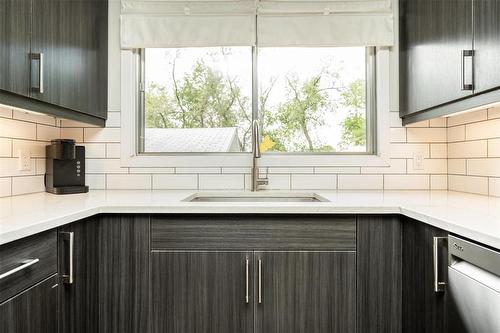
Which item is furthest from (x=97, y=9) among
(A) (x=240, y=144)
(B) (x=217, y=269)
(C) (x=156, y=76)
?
(B) (x=217, y=269)

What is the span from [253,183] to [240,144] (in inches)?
12.1

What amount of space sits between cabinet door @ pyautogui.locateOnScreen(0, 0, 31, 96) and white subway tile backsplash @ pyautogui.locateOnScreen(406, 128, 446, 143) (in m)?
2.03

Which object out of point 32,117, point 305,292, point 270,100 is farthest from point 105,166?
point 305,292

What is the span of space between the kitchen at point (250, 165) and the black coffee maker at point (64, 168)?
0.01 meters

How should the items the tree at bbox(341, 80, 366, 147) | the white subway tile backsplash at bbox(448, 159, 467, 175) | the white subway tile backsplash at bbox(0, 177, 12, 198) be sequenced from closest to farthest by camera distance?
the white subway tile backsplash at bbox(0, 177, 12, 198) < the white subway tile backsplash at bbox(448, 159, 467, 175) < the tree at bbox(341, 80, 366, 147)

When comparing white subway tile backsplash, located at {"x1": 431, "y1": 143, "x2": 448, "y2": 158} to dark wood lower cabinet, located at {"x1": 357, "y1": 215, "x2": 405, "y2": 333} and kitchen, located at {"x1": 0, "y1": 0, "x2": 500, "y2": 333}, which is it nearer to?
kitchen, located at {"x1": 0, "y1": 0, "x2": 500, "y2": 333}

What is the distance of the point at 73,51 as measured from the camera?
1.88 metres

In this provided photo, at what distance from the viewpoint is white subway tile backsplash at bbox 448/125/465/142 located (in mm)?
2125

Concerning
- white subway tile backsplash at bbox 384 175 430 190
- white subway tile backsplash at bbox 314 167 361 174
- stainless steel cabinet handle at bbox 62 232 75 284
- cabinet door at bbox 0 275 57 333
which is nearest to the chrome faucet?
white subway tile backsplash at bbox 314 167 361 174

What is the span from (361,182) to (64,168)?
1.73 metres

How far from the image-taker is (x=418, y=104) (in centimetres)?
198

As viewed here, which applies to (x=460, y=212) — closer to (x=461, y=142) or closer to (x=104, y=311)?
(x=461, y=142)

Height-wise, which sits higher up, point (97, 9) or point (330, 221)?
point (97, 9)

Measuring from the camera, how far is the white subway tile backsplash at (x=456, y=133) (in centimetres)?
213
